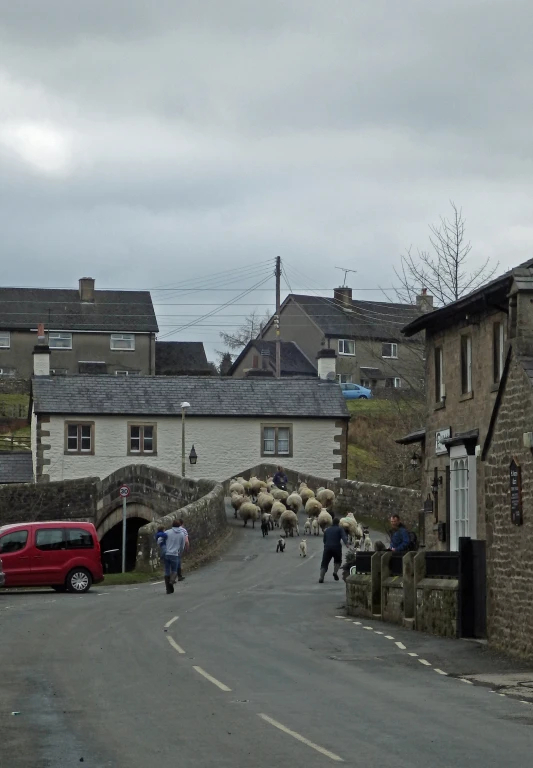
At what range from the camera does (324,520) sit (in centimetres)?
4534

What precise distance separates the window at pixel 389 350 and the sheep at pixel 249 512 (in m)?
→ 45.0

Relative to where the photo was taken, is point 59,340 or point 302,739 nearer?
point 302,739

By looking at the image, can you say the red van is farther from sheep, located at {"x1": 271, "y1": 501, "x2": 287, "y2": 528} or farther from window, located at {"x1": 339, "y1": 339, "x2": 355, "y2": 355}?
window, located at {"x1": 339, "y1": 339, "x2": 355, "y2": 355}

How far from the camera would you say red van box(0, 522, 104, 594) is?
32.7 meters

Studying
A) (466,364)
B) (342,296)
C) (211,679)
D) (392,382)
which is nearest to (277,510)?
(466,364)

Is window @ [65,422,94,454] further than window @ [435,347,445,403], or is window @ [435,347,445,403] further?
window @ [65,422,94,454]

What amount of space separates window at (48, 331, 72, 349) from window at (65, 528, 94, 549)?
175ft

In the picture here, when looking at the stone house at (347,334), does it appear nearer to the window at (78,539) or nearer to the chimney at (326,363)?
the chimney at (326,363)

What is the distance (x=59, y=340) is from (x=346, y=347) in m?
20.5

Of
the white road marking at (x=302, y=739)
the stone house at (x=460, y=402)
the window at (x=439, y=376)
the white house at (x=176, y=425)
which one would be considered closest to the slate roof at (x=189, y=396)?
the white house at (x=176, y=425)

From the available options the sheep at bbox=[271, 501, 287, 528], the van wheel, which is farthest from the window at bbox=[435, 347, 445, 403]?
the sheep at bbox=[271, 501, 287, 528]

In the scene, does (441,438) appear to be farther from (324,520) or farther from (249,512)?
(249,512)

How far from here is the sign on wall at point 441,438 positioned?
100 feet

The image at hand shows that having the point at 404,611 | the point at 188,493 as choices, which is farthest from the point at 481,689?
the point at 188,493
